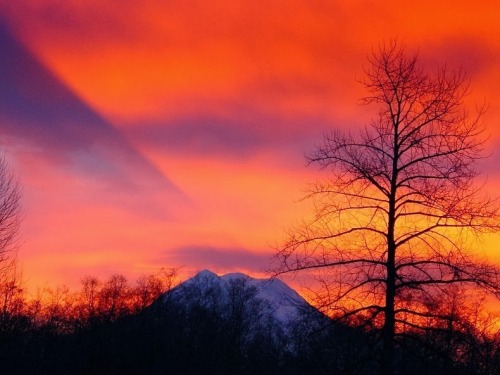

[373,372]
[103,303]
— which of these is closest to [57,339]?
[103,303]

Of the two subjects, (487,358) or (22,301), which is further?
(22,301)

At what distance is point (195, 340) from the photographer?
79.9 m

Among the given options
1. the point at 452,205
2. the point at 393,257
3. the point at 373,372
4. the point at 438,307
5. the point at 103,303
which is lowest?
the point at 373,372

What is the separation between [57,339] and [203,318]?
1134 inches

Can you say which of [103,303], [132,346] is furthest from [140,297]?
[132,346]

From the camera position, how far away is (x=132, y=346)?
172 feet

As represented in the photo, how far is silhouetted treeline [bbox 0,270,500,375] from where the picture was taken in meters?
13.8

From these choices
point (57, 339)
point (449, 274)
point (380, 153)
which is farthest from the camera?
point (57, 339)

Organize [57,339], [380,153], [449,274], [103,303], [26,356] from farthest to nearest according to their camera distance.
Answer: [103,303] → [57,339] → [26,356] → [380,153] → [449,274]

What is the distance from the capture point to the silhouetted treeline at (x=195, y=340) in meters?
13.8

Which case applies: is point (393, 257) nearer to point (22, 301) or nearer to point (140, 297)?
point (22, 301)

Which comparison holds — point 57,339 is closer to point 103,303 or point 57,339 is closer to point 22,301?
point 22,301

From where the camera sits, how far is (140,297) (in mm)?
83188

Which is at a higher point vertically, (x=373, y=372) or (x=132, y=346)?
(x=132, y=346)
